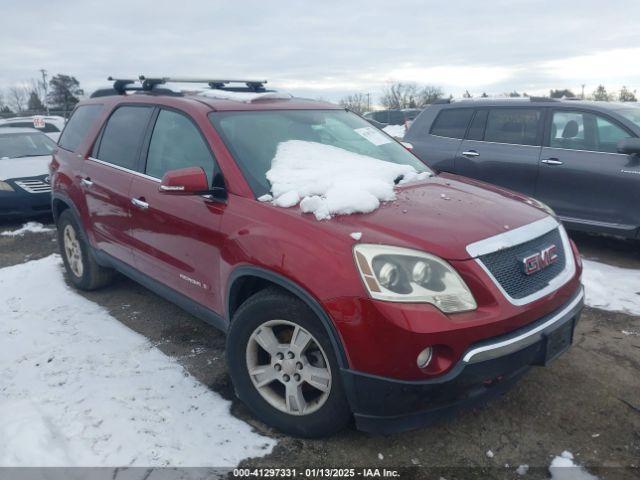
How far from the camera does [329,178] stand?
9.85 ft

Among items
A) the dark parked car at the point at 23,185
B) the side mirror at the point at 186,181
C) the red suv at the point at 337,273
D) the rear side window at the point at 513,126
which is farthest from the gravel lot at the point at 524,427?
the dark parked car at the point at 23,185

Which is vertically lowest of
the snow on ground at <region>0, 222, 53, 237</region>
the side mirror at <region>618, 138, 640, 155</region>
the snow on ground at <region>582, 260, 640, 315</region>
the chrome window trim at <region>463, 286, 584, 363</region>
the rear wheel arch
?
the snow on ground at <region>0, 222, 53, 237</region>

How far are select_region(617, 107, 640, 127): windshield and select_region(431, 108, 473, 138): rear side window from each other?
170 centimetres

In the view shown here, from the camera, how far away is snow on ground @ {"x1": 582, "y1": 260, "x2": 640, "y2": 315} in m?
4.41

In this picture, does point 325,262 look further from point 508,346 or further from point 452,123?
point 452,123

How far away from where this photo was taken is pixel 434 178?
3564 mm

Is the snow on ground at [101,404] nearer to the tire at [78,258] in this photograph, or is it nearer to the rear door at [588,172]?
the tire at [78,258]

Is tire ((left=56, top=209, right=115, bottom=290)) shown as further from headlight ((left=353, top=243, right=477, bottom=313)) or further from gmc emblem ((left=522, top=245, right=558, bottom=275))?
gmc emblem ((left=522, top=245, right=558, bottom=275))

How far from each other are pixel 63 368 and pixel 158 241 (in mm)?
1040

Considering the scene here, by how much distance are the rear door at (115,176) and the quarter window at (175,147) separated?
18 centimetres

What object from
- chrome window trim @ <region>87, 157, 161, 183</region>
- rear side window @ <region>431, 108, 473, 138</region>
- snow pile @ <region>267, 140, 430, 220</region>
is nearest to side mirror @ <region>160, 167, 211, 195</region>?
snow pile @ <region>267, 140, 430, 220</region>

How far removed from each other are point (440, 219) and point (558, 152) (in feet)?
13.1

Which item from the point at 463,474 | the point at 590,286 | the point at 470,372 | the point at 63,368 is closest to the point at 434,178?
the point at 470,372

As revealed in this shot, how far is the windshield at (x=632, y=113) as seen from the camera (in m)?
5.66
